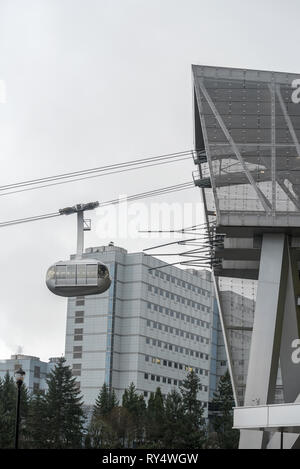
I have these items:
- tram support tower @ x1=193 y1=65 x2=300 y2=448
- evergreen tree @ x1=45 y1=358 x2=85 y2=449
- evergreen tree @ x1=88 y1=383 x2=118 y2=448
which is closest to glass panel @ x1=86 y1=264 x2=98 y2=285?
tram support tower @ x1=193 y1=65 x2=300 y2=448

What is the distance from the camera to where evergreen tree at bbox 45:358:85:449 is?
102562 millimetres

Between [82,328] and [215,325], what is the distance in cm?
3670

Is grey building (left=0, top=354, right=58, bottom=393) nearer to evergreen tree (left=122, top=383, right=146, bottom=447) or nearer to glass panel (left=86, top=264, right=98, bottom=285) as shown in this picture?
evergreen tree (left=122, top=383, right=146, bottom=447)

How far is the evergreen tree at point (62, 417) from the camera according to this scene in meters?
103

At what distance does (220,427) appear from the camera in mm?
120062

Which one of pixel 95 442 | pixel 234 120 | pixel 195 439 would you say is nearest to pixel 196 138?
pixel 234 120

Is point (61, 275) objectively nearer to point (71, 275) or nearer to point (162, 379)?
point (71, 275)

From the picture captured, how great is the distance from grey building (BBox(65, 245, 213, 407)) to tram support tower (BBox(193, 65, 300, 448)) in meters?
101

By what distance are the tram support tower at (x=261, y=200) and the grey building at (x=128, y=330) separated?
333 feet

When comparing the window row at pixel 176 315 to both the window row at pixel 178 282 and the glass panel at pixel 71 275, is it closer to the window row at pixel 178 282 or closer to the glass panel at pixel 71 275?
the window row at pixel 178 282

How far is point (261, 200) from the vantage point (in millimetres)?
45719

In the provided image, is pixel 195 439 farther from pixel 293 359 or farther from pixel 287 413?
pixel 287 413

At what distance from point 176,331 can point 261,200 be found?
410 feet
